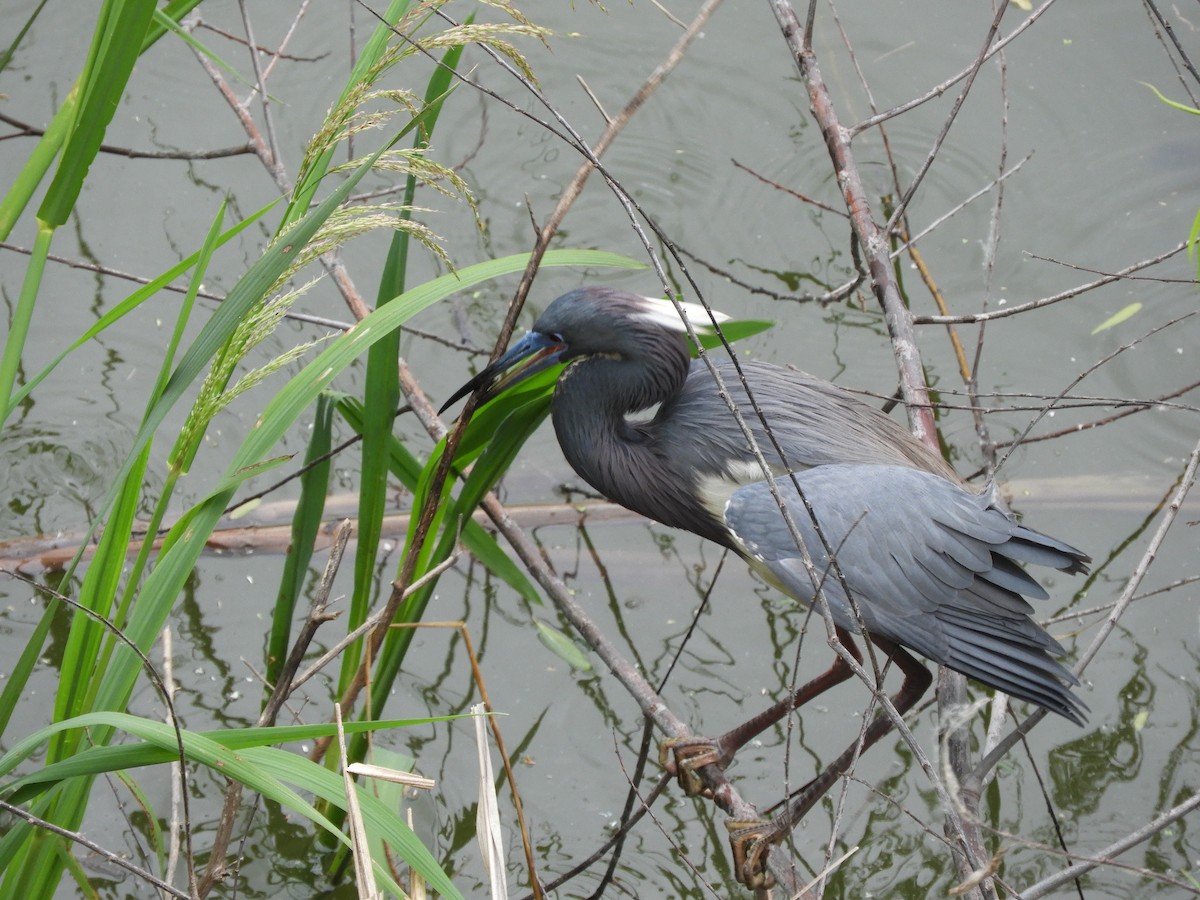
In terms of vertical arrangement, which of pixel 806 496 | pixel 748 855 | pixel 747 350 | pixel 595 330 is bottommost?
pixel 748 855

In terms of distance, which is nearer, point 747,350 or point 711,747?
point 711,747

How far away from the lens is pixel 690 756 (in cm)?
264

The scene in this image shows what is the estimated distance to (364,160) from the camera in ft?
4.83

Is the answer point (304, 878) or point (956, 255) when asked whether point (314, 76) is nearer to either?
point (956, 255)

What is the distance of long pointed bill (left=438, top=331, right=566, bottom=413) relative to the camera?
2275 mm

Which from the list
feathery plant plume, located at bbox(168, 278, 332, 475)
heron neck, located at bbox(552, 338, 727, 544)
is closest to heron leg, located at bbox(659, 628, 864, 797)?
heron neck, located at bbox(552, 338, 727, 544)

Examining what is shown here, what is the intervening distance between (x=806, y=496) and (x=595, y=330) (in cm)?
58

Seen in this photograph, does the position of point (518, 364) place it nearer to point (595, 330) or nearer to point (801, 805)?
point (595, 330)

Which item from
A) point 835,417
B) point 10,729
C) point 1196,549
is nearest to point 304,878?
point 10,729

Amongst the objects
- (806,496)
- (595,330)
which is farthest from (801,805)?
(595,330)

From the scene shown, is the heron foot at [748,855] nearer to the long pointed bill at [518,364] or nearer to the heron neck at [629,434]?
the heron neck at [629,434]

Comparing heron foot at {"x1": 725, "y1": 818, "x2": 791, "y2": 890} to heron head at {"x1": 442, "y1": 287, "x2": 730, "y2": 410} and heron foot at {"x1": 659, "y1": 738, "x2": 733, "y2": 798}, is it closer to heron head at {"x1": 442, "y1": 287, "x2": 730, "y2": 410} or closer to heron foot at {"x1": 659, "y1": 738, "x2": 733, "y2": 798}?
heron foot at {"x1": 659, "y1": 738, "x2": 733, "y2": 798}

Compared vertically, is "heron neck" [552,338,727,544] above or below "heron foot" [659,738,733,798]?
above

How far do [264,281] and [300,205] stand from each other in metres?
0.14
